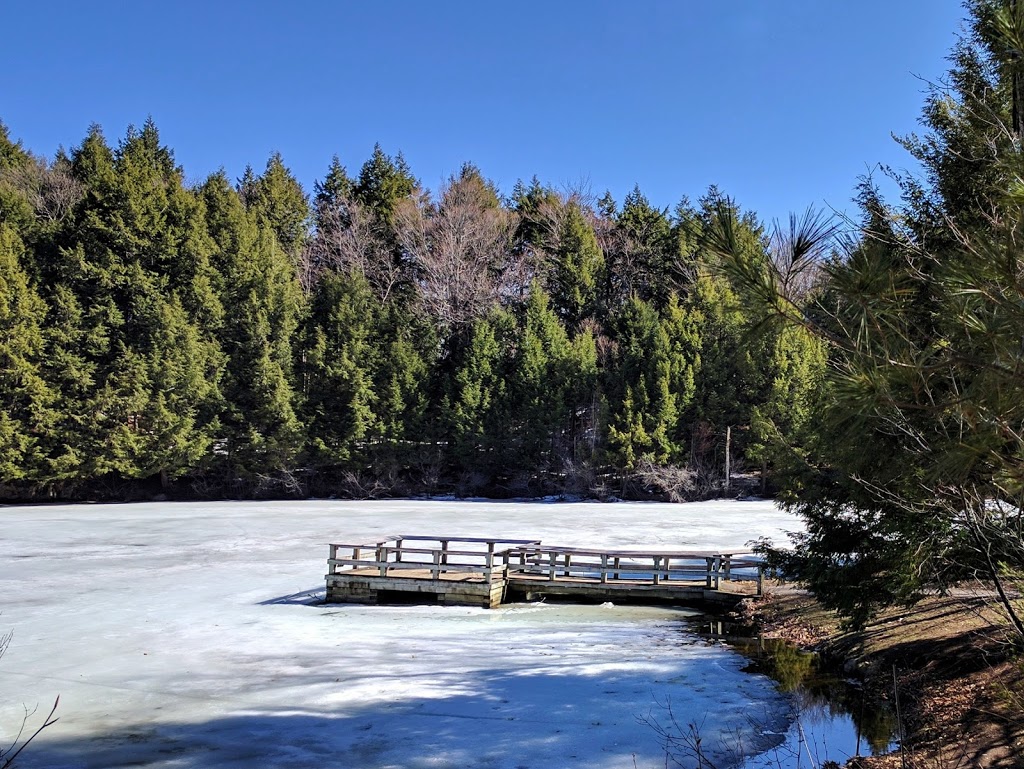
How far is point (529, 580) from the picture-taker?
16531 mm

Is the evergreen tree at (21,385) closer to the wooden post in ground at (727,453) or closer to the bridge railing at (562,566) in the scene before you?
the bridge railing at (562,566)

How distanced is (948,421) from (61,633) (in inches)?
494

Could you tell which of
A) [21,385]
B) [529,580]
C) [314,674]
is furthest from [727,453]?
[21,385]

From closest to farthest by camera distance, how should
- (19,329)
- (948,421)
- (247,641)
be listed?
(948,421)
(247,641)
(19,329)

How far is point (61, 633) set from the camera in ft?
40.8

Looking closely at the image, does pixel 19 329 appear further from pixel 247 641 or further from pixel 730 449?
pixel 730 449

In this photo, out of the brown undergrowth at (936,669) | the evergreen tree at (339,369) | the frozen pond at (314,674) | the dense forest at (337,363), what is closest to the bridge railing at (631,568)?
the frozen pond at (314,674)

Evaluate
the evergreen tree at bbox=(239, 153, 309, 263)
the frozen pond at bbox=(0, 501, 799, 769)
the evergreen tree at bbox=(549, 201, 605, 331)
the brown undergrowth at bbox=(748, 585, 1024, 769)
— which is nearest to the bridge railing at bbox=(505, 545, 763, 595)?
the frozen pond at bbox=(0, 501, 799, 769)

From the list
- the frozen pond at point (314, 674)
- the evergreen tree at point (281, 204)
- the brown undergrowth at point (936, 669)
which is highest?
the evergreen tree at point (281, 204)

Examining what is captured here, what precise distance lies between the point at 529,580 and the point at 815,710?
307 inches

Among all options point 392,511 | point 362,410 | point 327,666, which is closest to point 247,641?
point 327,666

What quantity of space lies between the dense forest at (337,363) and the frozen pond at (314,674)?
54.8 feet

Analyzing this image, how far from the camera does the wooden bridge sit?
51.6 feet

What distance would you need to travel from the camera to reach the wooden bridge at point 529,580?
1573 cm
